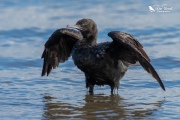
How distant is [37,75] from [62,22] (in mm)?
3951

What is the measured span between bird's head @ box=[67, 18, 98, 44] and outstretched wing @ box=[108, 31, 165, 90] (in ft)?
1.62

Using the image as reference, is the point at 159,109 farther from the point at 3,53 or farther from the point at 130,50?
the point at 3,53

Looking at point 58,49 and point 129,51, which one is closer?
point 129,51

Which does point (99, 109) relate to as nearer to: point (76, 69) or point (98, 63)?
point (98, 63)

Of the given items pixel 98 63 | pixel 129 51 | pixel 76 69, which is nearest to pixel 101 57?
pixel 98 63

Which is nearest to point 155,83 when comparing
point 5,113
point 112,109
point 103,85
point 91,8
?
point 103,85

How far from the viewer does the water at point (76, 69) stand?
9.80m

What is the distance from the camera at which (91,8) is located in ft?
55.2

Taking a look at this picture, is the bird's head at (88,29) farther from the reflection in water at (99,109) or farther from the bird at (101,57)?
the reflection in water at (99,109)

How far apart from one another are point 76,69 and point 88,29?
1661mm

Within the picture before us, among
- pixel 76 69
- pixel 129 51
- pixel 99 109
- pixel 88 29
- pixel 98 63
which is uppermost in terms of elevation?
pixel 88 29

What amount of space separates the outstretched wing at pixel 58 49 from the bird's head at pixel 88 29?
0.39 meters

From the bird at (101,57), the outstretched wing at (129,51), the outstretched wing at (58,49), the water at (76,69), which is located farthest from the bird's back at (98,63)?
the outstretched wing at (58,49)

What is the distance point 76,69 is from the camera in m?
12.4
